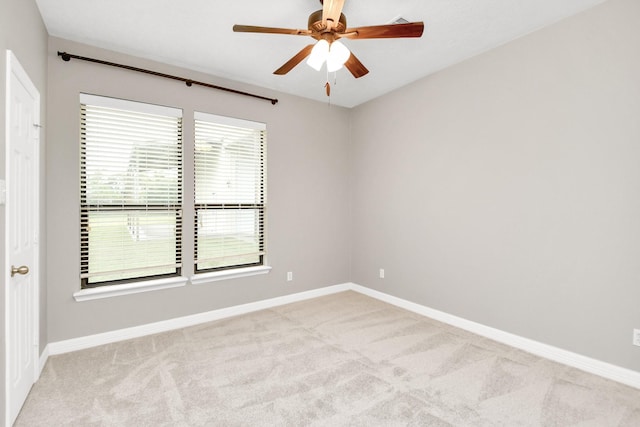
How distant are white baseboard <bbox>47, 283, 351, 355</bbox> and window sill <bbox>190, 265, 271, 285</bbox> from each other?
363mm

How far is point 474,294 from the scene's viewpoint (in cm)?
322

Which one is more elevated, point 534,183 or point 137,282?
point 534,183

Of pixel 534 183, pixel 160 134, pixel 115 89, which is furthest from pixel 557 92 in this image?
pixel 115 89

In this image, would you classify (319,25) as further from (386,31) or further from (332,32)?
(386,31)

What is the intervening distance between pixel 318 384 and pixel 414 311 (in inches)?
75.2

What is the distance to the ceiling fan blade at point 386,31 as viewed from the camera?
6.42 ft

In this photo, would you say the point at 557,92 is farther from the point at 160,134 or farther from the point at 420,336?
the point at 160,134

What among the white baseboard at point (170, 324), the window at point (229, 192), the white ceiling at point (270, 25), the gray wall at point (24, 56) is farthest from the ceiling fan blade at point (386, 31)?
the white baseboard at point (170, 324)

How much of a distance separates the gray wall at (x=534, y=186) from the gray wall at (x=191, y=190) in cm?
100

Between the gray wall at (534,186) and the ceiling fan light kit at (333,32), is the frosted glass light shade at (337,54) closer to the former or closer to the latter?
the ceiling fan light kit at (333,32)

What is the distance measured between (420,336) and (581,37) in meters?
2.88

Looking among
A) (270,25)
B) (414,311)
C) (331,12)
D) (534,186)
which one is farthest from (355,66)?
(414,311)

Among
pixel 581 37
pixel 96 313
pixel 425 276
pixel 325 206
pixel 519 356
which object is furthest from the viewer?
pixel 325 206

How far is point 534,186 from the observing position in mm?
2750
